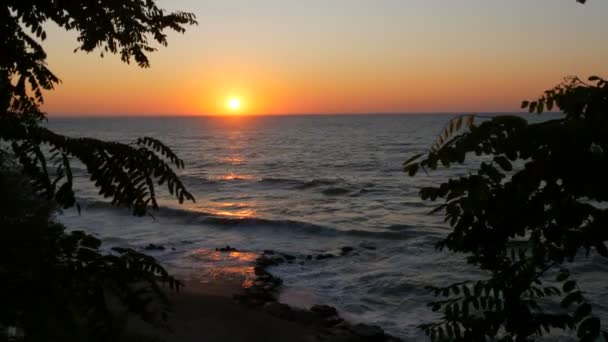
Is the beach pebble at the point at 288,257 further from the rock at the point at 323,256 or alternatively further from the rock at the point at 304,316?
the rock at the point at 304,316

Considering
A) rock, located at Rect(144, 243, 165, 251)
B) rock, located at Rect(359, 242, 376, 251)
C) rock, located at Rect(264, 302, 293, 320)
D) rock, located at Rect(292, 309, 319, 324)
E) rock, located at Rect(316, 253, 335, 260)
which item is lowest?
rock, located at Rect(144, 243, 165, 251)

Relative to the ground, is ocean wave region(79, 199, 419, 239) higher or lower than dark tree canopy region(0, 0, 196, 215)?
lower

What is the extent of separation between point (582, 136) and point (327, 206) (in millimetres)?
30590

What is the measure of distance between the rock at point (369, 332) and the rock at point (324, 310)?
3.87ft

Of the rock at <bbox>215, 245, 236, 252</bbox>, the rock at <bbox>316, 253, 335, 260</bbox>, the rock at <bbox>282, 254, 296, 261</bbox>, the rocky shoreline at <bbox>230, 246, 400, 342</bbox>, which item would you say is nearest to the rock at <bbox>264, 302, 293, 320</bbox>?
the rocky shoreline at <bbox>230, 246, 400, 342</bbox>

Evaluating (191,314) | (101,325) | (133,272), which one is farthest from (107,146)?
(191,314)

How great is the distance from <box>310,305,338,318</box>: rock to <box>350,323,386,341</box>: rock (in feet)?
3.87

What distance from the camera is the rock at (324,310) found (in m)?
13.6

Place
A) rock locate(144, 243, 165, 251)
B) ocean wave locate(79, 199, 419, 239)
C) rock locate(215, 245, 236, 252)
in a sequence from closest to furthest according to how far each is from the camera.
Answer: rock locate(215, 245, 236, 252), rock locate(144, 243, 165, 251), ocean wave locate(79, 199, 419, 239)

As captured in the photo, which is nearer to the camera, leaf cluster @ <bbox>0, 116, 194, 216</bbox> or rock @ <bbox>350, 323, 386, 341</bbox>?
leaf cluster @ <bbox>0, 116, 194, 216</bbox>

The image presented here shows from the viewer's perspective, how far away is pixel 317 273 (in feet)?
59.6

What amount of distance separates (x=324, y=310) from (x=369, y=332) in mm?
1900

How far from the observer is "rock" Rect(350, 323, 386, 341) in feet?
39.7

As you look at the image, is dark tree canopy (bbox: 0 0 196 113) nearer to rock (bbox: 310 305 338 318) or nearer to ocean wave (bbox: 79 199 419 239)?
rock (bbox: 310 305 338 318)
